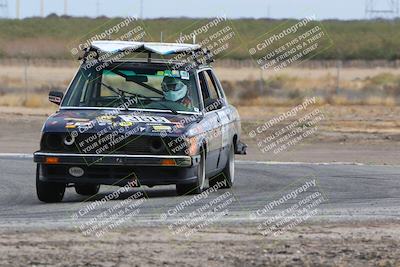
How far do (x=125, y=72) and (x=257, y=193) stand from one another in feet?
7.40

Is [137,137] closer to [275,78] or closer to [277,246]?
[277,246]

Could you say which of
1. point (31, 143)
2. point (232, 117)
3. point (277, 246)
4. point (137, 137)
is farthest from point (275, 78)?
point (277, 246)

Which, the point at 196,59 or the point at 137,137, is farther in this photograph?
the point at 196,59

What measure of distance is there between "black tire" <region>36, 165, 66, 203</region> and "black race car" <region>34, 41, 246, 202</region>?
0.4 inches

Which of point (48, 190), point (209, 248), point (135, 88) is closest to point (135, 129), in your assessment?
point (48, 190)

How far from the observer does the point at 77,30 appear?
247 ft

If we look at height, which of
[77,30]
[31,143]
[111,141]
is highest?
[111,141]

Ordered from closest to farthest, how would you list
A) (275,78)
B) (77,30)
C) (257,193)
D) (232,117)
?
(257,193) → (232,117) → (275,78) → (77,30)

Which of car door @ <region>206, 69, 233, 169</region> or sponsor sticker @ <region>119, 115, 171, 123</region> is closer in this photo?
sponsor sticker @ <region>119, 115, 171, 123</region>

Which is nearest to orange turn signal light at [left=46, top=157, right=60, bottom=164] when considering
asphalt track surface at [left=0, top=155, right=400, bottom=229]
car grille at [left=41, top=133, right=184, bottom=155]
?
car grille at [left=41, top=133, right=184, bottom=155]

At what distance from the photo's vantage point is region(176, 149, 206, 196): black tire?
12.5 m

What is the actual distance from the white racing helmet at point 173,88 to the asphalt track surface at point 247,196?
122 cm

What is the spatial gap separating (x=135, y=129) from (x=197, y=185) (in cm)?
104

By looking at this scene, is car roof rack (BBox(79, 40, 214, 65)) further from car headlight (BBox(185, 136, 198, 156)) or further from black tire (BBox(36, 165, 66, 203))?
black tire (BBox(36, 165, 66, 203))
